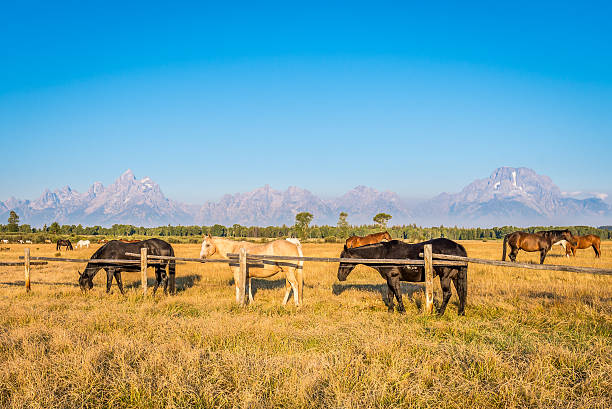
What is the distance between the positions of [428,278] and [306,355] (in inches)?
168

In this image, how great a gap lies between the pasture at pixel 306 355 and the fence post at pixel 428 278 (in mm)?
445

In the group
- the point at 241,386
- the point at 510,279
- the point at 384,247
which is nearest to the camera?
the point at 241,386

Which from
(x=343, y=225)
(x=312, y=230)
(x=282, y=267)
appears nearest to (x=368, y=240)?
(x=282, y=267)

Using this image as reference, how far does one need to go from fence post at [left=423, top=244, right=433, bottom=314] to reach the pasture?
1.46 feet

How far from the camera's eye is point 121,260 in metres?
11.7

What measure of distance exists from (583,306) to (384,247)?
16.2 feet

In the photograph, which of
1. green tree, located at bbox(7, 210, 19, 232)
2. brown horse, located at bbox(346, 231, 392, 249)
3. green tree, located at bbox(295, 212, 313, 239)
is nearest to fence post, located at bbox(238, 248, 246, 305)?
brown horse, located at bbox(346, 231, 392, 249)

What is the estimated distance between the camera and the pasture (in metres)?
4.28

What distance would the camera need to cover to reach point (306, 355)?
18.0 ft

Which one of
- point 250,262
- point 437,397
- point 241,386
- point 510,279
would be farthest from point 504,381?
point 510,279

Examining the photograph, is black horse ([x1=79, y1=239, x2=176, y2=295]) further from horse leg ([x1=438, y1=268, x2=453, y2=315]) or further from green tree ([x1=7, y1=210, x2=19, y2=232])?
green tree ([x1=7, y1=210, x2=19, y2=232])

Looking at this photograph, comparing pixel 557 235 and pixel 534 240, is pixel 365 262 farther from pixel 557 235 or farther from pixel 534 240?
pixel 557 235

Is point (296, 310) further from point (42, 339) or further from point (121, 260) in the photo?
point (121, 260)

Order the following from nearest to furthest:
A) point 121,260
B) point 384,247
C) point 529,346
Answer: point 529,346 → point 384,247 → point 121,260
